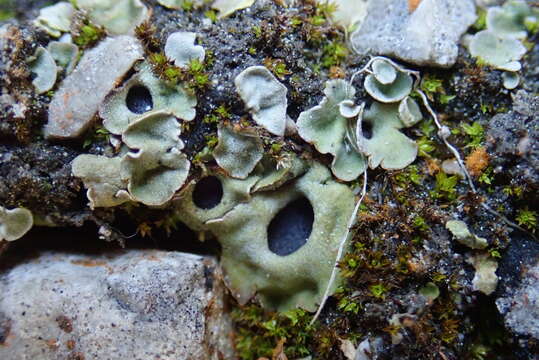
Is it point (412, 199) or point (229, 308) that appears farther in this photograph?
point (229, 308)

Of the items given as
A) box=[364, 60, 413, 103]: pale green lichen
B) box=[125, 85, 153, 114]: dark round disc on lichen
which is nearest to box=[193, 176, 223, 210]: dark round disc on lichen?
box=[125, 85, 153, 114]: dark round disc on lichen

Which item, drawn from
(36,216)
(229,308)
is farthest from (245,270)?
(36,216)

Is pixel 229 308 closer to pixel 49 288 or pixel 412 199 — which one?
pixel 49 288

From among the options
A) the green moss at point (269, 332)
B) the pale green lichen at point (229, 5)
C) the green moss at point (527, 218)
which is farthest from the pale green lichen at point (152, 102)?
the green moss at point (527, 218)

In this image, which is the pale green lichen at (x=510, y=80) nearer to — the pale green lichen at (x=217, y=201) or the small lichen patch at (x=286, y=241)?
the small lichen patch at (x=286, y=241)

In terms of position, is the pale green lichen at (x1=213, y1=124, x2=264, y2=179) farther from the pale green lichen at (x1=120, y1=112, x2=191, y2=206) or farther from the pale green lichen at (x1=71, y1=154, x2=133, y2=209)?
the pale green lichen at (x1=71, y1=154, x2=133, y2=209)

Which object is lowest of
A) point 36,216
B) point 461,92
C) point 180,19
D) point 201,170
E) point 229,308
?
point 229,308
